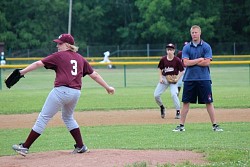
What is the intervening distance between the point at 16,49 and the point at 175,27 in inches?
570

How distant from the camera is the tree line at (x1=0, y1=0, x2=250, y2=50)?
5284 cm

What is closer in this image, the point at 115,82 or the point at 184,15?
the point at 115,82

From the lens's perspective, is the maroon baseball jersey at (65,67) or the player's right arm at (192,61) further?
the player's right arm at (192,61)

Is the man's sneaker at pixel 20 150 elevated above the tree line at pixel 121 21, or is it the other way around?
the tree line at pixel 121 21

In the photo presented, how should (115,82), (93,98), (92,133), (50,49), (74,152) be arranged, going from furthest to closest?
(50,49), (115,82), (93,98), (92,133), (74,152)

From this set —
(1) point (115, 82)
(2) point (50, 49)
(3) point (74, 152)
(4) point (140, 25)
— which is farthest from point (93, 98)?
(4) point (140, 25)

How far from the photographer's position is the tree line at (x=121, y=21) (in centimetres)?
5284

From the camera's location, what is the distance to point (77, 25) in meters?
57.4

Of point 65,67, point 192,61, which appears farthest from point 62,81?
point 192,61

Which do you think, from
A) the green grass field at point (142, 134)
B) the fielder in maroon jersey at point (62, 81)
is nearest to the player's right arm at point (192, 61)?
the green grass field at point (142, 134)

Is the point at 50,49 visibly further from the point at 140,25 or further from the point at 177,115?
the point at 177,115

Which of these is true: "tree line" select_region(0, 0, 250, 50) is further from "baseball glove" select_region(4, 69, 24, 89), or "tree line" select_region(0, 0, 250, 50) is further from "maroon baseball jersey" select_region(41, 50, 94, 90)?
"baseball glove" select_region(4, 69, 24, 89)

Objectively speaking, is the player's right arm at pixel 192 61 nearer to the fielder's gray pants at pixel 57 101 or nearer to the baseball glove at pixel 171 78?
the baseball glove at pixel 171 78

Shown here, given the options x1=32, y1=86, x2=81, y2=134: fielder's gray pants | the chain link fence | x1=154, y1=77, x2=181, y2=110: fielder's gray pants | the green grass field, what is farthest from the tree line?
x1=32, y1=86, x2=81, y2=134: fielder's gray pants
